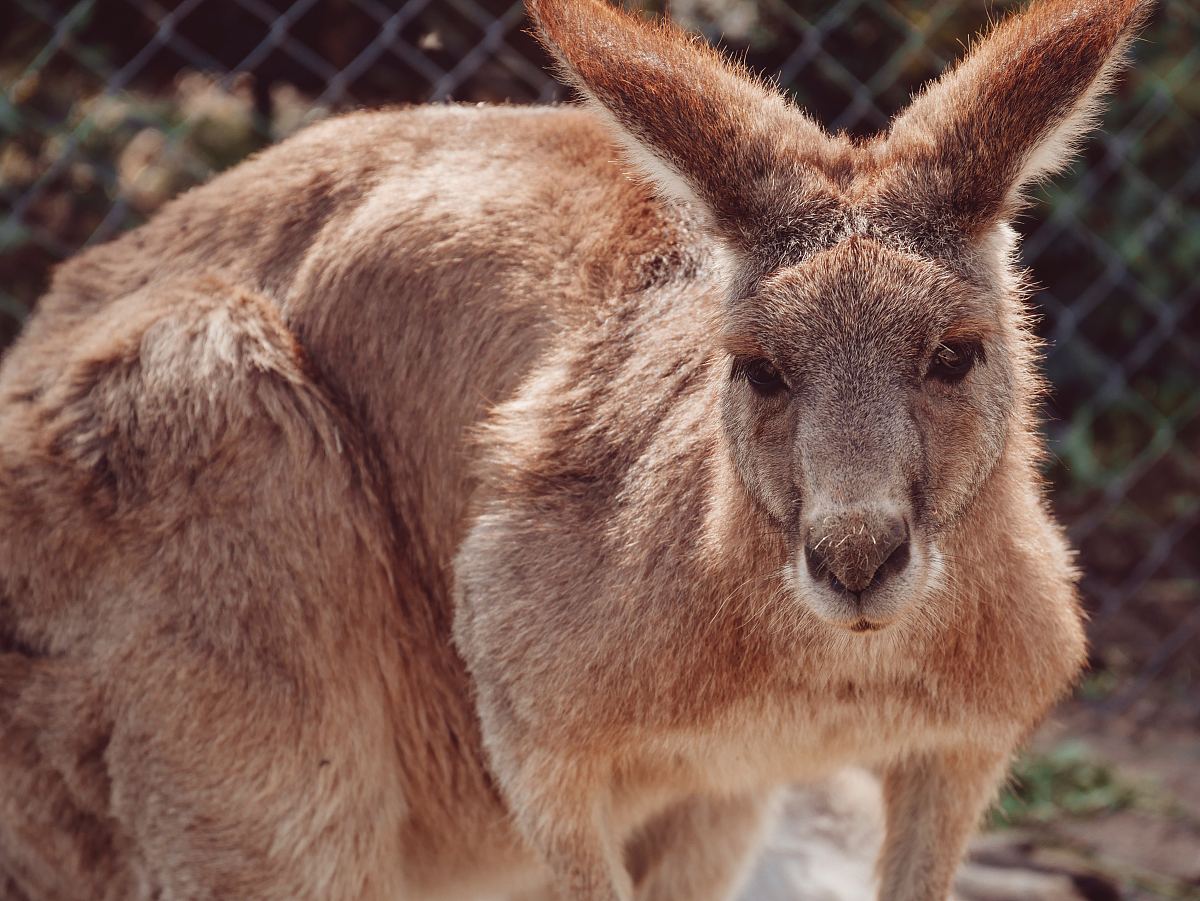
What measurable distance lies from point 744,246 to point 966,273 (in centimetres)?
48

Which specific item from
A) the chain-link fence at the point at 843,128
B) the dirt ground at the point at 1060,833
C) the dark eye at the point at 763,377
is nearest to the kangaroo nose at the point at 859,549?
the dark eye at the point at 763,377

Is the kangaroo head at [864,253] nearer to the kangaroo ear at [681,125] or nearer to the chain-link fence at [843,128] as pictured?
the kangaroo ear at [681,125]

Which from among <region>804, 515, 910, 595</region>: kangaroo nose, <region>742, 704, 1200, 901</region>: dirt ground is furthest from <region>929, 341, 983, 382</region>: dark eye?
<region>742, 704, 1200, 901</region>: dirt ground

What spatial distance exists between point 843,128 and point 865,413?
2.83 metres

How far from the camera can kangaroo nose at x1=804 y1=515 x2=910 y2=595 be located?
3068 mm

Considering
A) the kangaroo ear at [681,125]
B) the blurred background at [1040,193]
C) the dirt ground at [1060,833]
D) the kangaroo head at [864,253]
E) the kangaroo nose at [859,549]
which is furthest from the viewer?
the blurred background at [1040,193]

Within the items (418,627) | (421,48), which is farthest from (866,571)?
(421,48)

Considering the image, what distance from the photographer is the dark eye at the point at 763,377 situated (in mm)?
3391

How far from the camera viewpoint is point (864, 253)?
336 cm

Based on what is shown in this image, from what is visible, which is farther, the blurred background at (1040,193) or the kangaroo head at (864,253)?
the blurred background at (1040,193)

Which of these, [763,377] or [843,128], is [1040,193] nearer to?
[843,128]

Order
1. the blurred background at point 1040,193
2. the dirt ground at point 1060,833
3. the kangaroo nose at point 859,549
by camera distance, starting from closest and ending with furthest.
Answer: the kangaroo nose at point 859,549
the dirt ground at point 1060,833
the blurred background at point 1040,193

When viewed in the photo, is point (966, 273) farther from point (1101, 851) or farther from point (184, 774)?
point (1101, 851)

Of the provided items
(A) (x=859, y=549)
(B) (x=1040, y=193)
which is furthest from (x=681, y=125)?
(B) (x=1040, y=193)
